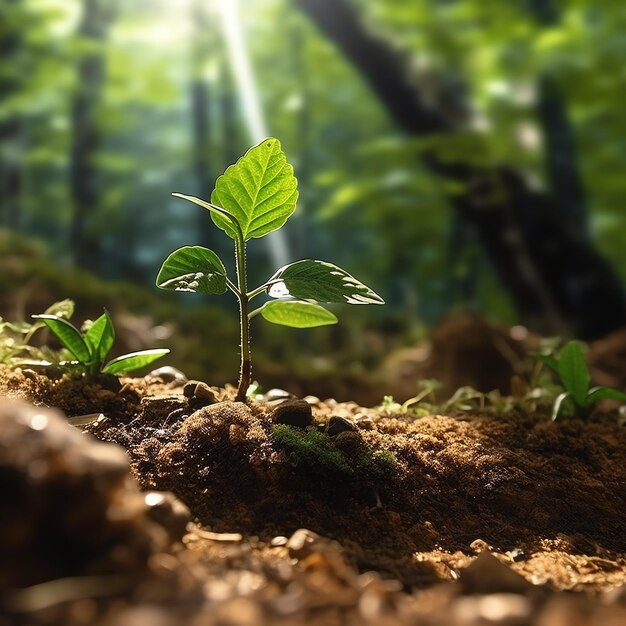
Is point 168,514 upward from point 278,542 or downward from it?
upward

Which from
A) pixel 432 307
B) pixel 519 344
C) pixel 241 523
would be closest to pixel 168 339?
pixel 519 344

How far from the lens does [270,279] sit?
1170 millimetres

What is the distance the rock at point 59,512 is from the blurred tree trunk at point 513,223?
4017 mm

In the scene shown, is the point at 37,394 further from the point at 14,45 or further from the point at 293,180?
the point at 14,45

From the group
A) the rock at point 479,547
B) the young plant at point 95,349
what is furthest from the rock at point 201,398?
the rock at point 479,547

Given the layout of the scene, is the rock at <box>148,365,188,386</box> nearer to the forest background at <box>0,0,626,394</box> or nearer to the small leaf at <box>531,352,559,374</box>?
the small leaf at <box>531,352,559,374</box>

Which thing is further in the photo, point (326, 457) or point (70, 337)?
point (70, 337)

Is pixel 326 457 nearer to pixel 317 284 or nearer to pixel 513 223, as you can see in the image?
pixel 317 284

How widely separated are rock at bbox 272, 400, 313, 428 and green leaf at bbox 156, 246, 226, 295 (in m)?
0.25

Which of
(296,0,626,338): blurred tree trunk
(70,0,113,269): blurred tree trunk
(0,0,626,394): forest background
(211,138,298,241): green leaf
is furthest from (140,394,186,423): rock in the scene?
(70,0,113,269): blurred tree trunk

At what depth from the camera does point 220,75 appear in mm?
7801

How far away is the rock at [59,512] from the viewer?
551 mm

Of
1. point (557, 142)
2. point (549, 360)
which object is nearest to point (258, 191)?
point (549, 360)

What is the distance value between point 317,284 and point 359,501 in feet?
1.31
